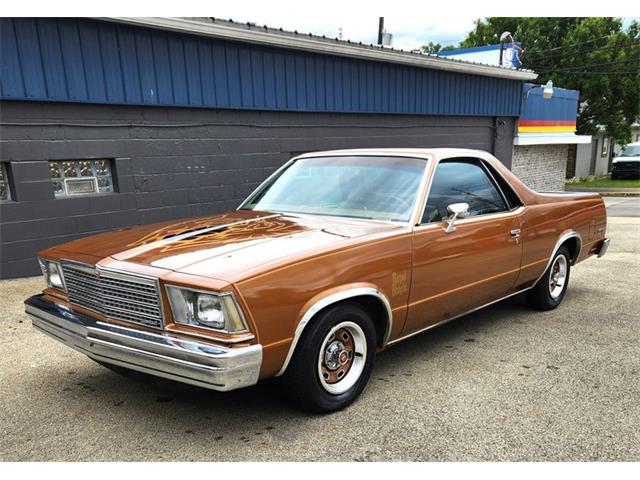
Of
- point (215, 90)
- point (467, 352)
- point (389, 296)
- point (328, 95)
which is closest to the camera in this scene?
point (389, 296)

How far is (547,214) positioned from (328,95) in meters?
5.19

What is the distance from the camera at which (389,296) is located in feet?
10.9

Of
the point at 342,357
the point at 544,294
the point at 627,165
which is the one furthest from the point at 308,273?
the point at 627,165

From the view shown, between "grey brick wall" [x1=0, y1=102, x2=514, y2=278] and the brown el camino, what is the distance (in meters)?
3.18

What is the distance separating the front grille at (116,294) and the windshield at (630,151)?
32.6m

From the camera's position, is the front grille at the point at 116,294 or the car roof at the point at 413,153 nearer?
the front grille at the point at 116,294

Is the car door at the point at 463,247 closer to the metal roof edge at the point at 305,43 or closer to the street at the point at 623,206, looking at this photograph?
the metal roof edge at the point at 305,43

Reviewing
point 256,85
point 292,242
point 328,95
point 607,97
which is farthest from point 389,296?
point 607,97

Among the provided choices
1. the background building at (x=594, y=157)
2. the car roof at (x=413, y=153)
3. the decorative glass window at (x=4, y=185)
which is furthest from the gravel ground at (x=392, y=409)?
the background building at (x=594, y=157)

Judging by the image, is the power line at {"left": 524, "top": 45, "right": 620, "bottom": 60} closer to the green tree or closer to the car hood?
the green tree

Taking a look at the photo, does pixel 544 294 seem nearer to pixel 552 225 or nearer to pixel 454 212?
pixel 552 225

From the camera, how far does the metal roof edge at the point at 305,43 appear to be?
675 cm

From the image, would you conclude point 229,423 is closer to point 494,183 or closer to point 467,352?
point 467,352

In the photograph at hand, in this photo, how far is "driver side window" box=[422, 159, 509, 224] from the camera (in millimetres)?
3838
